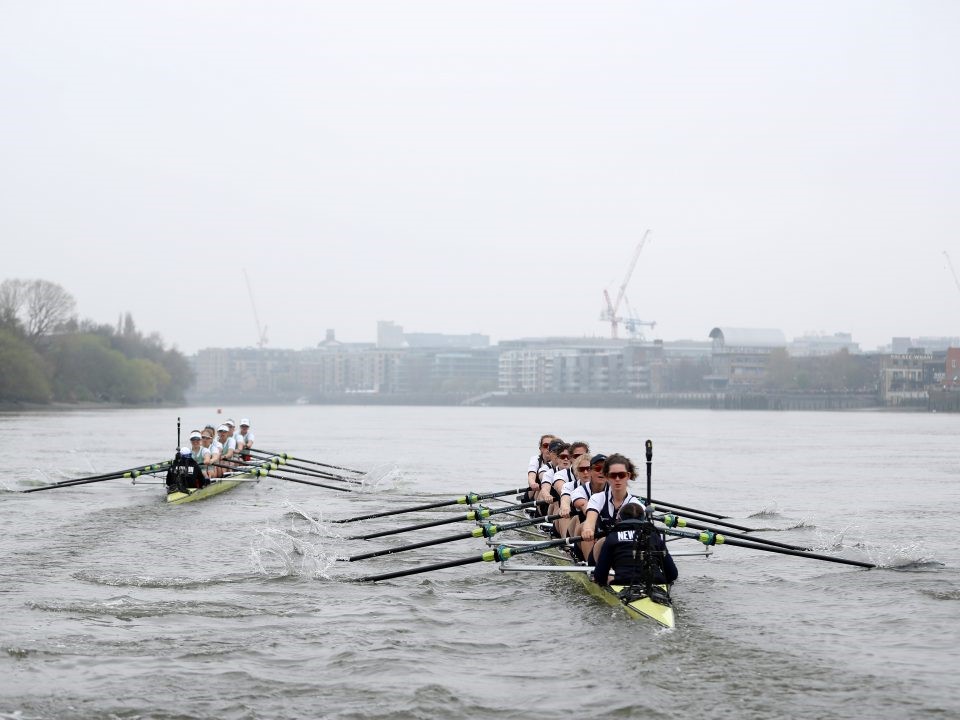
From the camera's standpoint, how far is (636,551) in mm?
9672

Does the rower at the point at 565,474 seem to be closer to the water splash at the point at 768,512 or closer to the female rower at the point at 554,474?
the female rower at the point at 554,474

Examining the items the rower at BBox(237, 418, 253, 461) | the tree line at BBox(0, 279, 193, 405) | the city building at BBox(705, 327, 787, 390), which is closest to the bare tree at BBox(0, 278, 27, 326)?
Result: the tree line at BBox(0, 279, 193, 405)

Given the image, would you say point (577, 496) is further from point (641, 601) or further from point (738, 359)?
point (738, 359)

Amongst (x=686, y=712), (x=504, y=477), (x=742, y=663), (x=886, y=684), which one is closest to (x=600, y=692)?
(x=686, y=712)

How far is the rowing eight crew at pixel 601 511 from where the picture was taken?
9719 mm

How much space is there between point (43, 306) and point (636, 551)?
3487 inches

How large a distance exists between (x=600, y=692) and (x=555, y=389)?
179823 millimetres

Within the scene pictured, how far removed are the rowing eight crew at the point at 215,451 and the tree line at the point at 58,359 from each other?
55583mm

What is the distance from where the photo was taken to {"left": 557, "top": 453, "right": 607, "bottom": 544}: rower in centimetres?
1088

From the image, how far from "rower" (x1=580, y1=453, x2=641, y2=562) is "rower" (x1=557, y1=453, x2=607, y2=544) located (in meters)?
0.18

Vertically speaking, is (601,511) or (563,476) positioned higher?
(563,476)

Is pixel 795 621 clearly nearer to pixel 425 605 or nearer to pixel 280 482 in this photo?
pixel 425 605

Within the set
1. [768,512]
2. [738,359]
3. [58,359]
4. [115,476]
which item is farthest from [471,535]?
[738,359]

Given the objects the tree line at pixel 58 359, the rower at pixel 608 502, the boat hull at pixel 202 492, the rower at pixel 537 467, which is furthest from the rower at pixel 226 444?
the tree line at pixel 58 359
